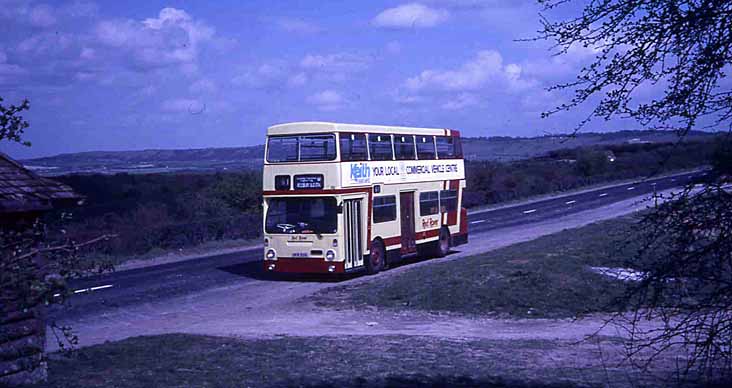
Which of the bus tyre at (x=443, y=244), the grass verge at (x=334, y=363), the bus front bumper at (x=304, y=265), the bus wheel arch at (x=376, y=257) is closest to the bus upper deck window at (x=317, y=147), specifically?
the bus front bumper at (x=304, y=265)

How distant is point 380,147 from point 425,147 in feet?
10.2

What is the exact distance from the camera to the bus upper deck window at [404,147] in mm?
23484

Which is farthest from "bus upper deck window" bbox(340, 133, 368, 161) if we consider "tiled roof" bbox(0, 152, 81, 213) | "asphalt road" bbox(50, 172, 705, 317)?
"tiled roof" bbox(0, 152, 81, 213)

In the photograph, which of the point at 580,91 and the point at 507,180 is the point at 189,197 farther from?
the point at 580,91

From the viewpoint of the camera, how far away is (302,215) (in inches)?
818

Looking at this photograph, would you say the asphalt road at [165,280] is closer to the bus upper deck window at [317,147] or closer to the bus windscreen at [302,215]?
the bus windscreen at [302,215]

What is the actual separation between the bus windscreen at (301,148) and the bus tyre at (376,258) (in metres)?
3.13

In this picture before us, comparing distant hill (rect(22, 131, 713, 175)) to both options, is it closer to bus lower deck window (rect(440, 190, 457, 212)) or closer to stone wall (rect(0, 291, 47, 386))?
bus lower deck window (rect(440, 190, 457, 212))

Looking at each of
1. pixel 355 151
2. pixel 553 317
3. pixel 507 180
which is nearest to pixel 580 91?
pixel 553 317

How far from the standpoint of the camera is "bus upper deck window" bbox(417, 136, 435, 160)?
24828 mm

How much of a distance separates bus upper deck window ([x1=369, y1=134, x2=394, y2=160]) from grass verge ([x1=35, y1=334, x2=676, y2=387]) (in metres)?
9.08

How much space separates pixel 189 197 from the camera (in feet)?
141

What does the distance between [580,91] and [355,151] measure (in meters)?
14.7

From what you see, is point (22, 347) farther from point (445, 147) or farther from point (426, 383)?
point (445, 147)
